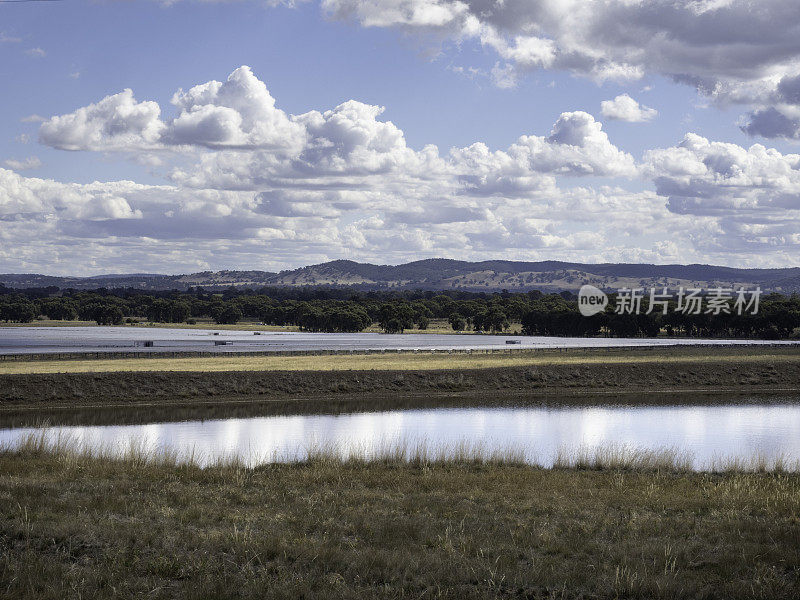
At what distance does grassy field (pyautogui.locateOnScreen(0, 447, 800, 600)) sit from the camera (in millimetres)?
11344

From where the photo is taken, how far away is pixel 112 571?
11.9m

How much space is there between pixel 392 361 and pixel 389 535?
6435cm

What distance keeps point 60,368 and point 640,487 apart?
5526 cm

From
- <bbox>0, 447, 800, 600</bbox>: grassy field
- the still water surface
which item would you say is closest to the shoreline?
the still water surface

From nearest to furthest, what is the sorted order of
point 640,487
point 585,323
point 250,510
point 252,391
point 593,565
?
point 593,565 < point 250,510 < point 640,487 < point 252,391 < point 585,323

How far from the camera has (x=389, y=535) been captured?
1412cm

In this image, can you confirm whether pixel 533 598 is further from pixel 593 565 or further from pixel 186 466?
pixel 186 466

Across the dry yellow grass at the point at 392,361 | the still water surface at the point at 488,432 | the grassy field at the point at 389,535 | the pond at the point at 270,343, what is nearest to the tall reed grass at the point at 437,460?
the still water surface at the point at 488,432

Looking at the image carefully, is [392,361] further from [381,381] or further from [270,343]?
[270,343]

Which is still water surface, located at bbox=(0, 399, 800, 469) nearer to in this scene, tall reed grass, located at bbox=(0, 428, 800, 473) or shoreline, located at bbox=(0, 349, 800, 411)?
tall reed grass, located at bbox=(0, 428, 800, 473)

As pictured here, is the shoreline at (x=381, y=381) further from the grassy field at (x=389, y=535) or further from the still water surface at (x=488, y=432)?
the grassy field at (x=389, y=535)

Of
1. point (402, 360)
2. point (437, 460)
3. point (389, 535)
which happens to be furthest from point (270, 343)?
point (389, 535)

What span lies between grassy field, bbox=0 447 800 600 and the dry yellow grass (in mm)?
45428

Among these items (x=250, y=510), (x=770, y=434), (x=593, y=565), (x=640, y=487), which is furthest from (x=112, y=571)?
(x=770, y=434)
